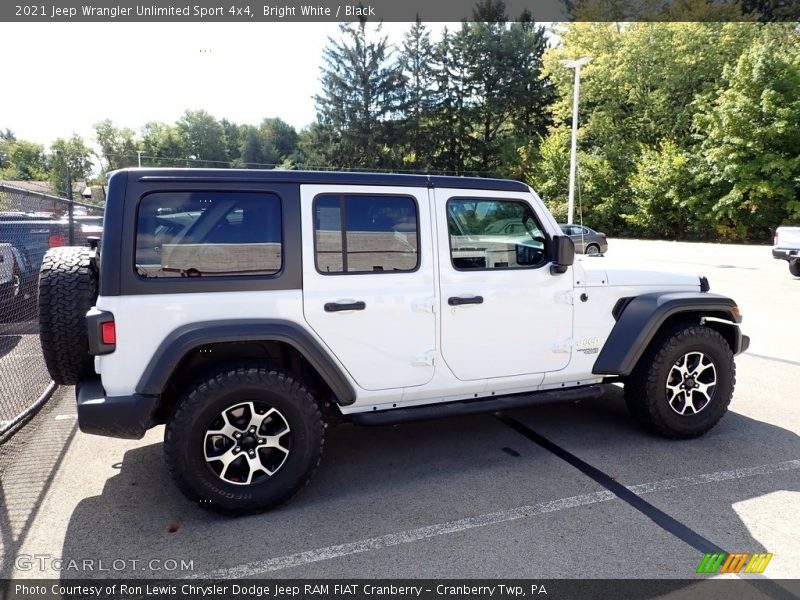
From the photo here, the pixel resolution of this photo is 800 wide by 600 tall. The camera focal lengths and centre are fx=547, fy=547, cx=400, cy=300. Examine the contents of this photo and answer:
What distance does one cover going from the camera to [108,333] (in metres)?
2.92

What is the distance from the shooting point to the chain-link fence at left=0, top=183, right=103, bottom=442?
16.3 ft

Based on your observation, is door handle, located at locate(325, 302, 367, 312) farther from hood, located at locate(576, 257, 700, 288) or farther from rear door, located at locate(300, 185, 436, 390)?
hood, located at locate(576, 257, 700, 288)

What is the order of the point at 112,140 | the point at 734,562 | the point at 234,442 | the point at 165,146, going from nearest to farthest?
the point at 734,562 → the point at 234,442 → the point at 165,146 → the point at 112,140

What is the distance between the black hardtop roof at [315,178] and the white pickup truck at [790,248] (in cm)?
1224

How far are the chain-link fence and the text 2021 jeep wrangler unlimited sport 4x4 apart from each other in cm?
202

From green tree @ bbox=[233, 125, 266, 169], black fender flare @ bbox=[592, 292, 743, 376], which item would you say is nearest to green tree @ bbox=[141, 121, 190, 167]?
green tree @ bbox=[233, 125, 266, 169]

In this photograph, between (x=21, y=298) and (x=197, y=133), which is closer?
(x=21, y=298)

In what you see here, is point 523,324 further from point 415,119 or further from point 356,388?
point 415,119

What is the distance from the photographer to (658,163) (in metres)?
30.0

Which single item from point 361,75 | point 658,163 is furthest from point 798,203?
point 361,75

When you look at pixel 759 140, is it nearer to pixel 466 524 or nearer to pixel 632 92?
pixel 632 92

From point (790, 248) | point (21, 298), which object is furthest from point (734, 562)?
point (790, 248)

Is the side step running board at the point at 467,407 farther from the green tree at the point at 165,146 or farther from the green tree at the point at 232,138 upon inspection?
the green tree at the point at 165,146

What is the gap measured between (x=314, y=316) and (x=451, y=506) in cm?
140
